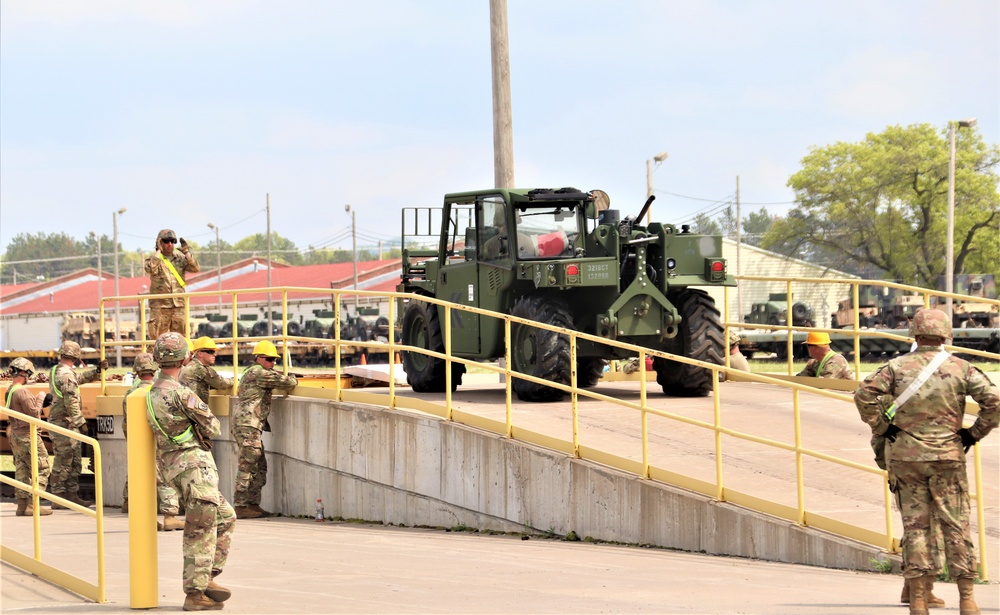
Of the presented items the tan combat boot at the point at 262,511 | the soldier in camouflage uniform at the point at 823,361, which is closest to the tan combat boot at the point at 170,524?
the tan combat boot at the point at 262,511

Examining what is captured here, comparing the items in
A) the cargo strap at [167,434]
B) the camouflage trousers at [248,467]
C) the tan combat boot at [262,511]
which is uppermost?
the cargo strap at [167,434]

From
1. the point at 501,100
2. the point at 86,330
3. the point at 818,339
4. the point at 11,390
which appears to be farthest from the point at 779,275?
the point at 11,390

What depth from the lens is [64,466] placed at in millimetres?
15555

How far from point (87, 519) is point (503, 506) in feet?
16.3

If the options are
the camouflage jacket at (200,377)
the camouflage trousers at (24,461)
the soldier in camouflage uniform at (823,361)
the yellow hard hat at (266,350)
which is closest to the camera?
the camouflage jacket at (200,377)

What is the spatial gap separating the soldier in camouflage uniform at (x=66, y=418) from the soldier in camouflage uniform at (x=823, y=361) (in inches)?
321

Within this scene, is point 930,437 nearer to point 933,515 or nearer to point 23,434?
point 933,515

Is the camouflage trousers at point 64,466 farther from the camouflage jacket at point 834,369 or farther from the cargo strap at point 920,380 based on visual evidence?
the cargo strap at point 920,380

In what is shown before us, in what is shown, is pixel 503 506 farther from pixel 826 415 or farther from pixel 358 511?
pixel 826 415

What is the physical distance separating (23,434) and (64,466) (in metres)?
0.91

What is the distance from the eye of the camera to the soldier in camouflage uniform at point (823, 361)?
14352 millimetres

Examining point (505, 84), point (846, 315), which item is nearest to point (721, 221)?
point (846, 315)

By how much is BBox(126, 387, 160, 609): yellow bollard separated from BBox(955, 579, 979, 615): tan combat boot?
4574mm

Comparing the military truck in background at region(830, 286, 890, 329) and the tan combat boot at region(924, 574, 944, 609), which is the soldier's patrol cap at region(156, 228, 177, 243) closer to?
the tan combat boot at region(924, 574, 944, 609)
